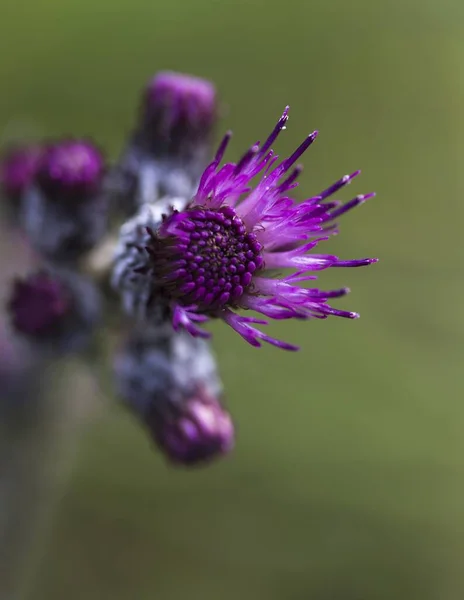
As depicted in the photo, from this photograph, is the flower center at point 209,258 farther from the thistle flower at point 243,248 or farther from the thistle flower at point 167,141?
the thistle flower at point 167,141

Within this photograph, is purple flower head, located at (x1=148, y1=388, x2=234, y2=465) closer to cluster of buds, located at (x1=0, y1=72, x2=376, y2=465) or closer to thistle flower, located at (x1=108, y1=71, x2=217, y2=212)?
cluster of buds, located at (x1=0, y1=72, x2=376, y2=465)

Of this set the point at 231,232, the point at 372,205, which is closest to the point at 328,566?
the point at 372,205

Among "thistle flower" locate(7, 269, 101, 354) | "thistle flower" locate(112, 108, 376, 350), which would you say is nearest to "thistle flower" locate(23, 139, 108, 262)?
"thistle flower" locate(7, 269, 101, 354)

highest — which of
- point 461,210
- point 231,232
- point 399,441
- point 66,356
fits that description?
point 231,232

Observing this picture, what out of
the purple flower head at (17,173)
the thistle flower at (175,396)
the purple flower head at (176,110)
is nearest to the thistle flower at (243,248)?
the thistle flower at (175,396)

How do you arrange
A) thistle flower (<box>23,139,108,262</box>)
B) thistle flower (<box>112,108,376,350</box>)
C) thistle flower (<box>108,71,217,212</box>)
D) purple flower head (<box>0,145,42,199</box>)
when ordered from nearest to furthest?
thistle flower (<box>112,108,376,350</box>)
thistle flower (<box>23,139,108,262</box>)
thistle flower (<box>108,71,217,212</box>)
purple flower head (<box>0,145,42,199</box>)

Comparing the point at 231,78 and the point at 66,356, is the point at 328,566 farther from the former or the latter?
the point at 231,78

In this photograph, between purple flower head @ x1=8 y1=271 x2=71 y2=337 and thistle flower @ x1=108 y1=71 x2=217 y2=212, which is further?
thistle flower @ x1=108 y1=71 x2=217 y2=212

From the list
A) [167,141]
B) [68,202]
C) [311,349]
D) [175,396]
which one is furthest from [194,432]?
[311,349]

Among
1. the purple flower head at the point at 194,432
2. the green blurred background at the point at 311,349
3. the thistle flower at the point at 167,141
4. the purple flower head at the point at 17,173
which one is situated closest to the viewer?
the purple flower head at the point at 194,432
